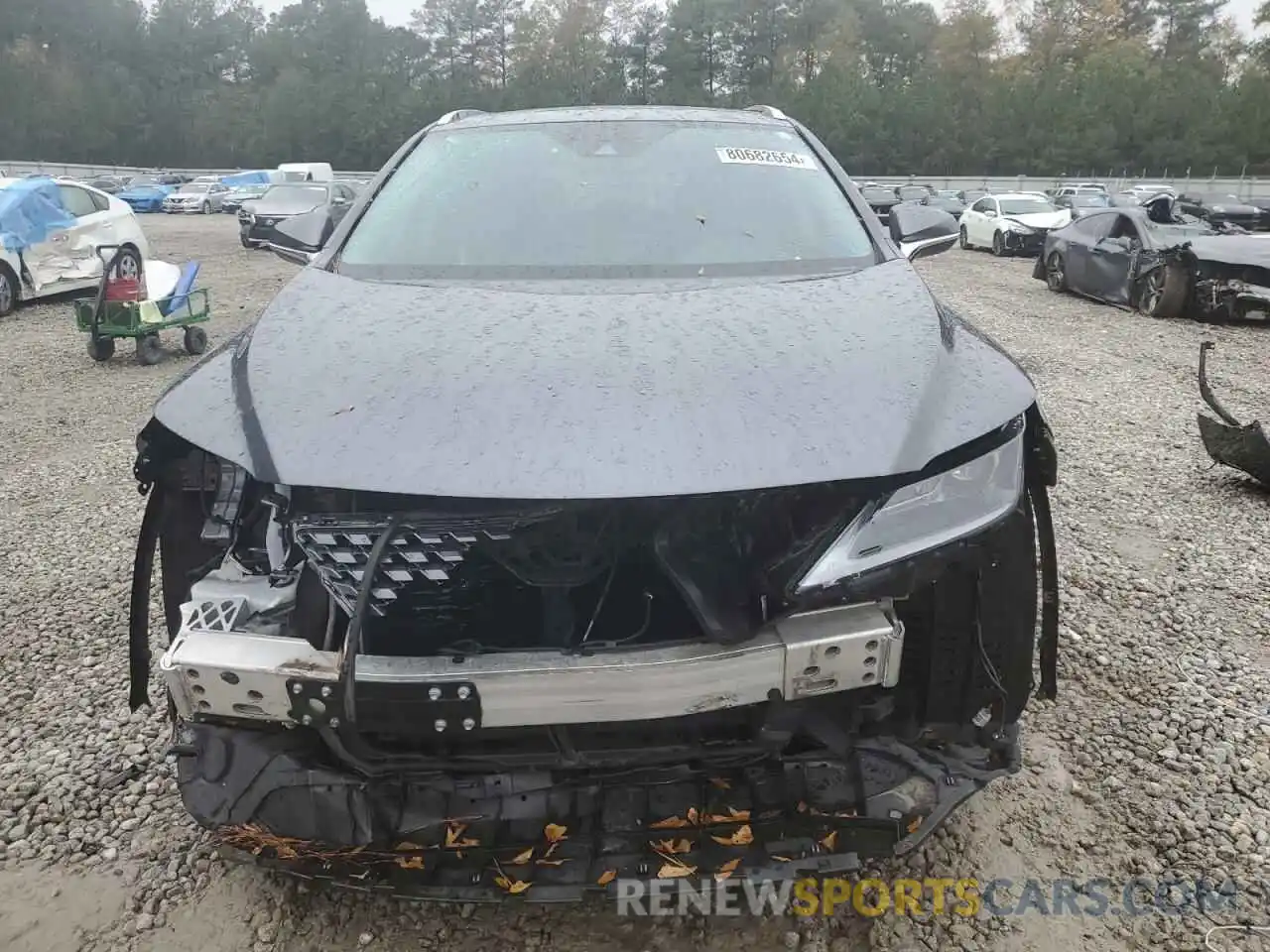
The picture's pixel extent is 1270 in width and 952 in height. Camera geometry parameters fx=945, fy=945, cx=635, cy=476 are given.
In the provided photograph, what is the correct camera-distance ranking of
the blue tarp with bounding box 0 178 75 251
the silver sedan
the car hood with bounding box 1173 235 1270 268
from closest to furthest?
1. the car hood with bounding box 1173 235 1270 268
2. the blue tarp with bounding box 0 178 75 251
3. the silver sedan

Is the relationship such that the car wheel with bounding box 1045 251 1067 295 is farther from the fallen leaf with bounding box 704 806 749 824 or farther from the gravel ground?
the fallen leaf with bounding box 704 806 749 824

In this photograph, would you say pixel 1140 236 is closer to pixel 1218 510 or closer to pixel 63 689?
pixel 1218 510

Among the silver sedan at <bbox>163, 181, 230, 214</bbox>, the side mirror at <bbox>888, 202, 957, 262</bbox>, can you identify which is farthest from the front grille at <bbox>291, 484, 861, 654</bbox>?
the silver sedan at <bbox>163, 181, 230, 214</bbox>

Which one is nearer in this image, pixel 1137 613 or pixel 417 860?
pixel 417 860

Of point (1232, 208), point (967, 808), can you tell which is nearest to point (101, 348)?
point (967, 808)

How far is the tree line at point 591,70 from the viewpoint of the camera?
57.6 m

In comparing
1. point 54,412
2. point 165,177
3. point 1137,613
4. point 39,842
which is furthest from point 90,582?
point 165,177

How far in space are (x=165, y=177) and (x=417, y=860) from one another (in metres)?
55.9

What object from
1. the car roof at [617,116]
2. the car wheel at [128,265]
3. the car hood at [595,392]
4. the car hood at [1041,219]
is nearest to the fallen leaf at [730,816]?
the car hood at [595,392]

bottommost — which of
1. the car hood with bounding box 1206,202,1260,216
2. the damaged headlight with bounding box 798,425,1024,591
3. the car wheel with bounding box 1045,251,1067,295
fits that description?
the car wheel with bounding box 1045,251,1067,295

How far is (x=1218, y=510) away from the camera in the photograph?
4539 mm

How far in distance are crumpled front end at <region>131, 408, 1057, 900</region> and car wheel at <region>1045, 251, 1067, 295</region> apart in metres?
12.0

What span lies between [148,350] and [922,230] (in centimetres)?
714

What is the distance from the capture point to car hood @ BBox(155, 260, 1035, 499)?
5.54 ft
